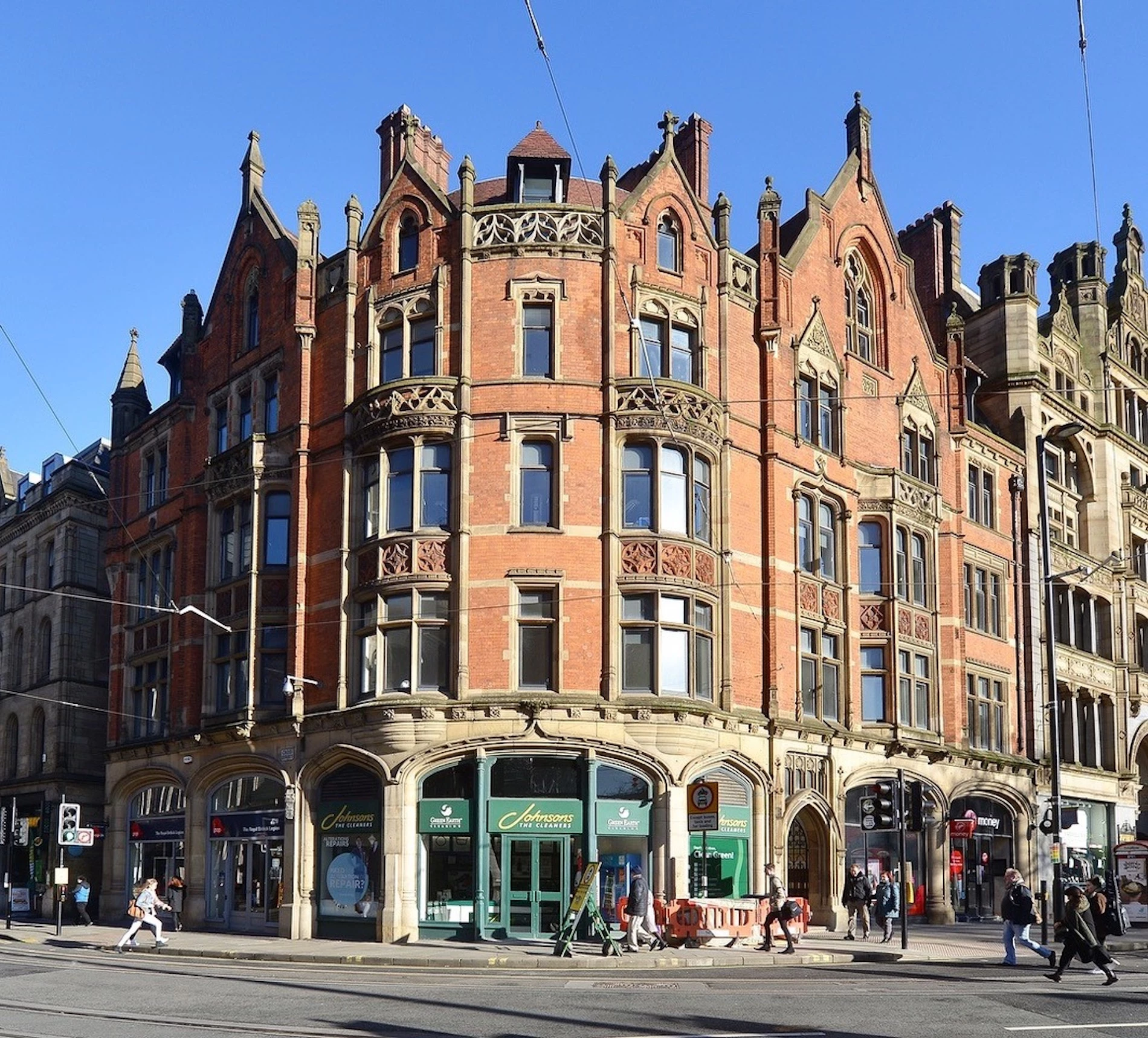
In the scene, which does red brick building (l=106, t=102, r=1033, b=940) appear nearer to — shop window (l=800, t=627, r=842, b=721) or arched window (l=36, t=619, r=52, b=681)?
shop window (l=800, t=627, r=842, b=721)

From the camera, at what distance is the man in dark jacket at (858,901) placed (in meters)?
33.8

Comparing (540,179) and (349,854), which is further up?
(540,179)

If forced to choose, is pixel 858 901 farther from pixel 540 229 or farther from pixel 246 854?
pixel 540 229

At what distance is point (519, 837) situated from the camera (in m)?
32.4

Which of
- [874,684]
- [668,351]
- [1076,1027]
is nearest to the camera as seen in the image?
[1076,1027]

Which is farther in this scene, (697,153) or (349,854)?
(697,153)

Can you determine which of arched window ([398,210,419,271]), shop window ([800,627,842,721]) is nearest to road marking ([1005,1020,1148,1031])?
shop window ([800,627,842,721])

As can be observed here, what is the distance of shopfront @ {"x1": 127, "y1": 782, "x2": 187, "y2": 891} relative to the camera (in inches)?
1610

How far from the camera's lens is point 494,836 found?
106 feet

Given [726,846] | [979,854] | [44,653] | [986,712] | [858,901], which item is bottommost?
[858,901]

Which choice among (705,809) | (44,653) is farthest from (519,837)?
(44,653)

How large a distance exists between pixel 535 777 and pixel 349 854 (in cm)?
496

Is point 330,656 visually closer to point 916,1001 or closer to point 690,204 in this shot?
point 690,204

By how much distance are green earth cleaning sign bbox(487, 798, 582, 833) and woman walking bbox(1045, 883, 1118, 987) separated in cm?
1258
